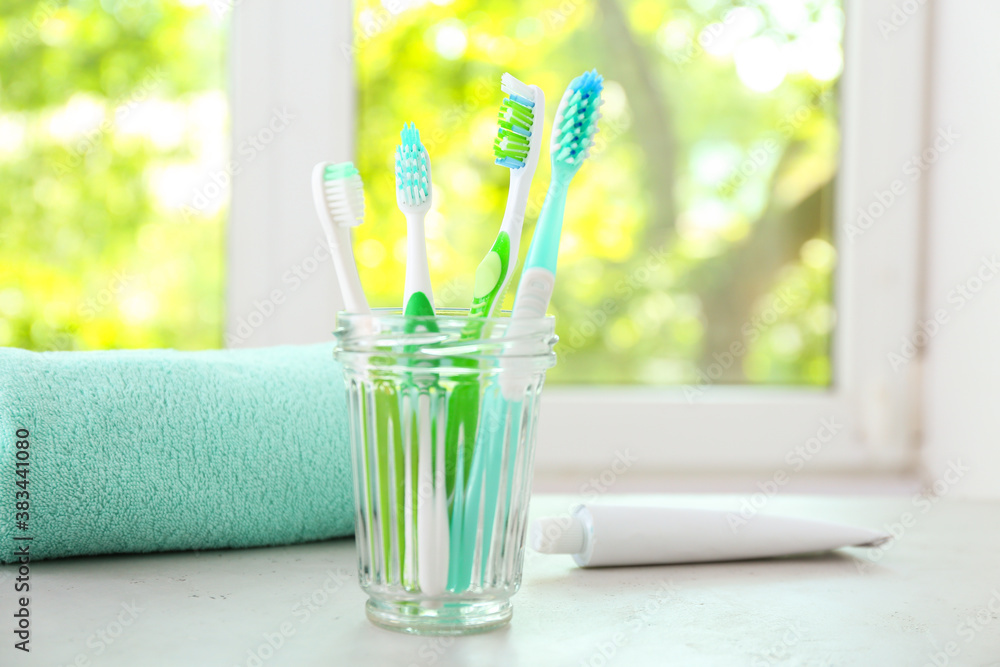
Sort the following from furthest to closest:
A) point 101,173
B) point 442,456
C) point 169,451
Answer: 1. point 101,173
2. point 169,451
3. point 442,456

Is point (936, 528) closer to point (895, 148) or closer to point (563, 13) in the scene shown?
point (895, 148)

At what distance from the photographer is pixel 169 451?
19.8 inches

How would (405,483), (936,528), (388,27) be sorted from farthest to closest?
(388,27) → (936,528) → (405,483)

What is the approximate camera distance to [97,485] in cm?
49

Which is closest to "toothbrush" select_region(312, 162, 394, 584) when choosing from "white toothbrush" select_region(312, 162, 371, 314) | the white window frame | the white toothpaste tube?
"white toothbrush" select_region(312, 162, 371, 314)

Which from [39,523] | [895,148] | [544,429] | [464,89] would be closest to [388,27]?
[464,89]

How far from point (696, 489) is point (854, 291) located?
30cm

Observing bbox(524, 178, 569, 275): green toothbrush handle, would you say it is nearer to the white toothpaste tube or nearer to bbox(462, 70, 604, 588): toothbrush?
bbox(462, 70, 604, 588): toothbrush

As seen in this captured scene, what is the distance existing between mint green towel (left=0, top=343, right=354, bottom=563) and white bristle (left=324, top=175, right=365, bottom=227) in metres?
0.17

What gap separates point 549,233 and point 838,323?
80cm

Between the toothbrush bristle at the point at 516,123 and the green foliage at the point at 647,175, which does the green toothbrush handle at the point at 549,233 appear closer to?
the toothbrush bristle at the point at 516,123

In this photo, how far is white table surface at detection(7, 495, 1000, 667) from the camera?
0.38m

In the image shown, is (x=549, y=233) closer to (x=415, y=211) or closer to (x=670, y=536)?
(x=415, y=211)

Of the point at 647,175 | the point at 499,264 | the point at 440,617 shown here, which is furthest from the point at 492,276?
the point at 647,175
